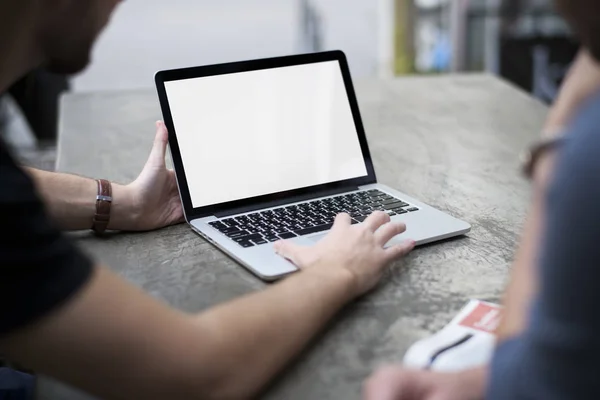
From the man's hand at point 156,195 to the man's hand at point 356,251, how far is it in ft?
0.83

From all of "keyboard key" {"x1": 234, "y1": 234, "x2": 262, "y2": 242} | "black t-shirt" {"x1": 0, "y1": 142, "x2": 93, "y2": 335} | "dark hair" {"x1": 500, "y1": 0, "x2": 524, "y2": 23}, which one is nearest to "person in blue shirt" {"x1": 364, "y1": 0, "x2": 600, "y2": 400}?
"black t-shirt" {"x1": 0, "y1": 142, "x2": 93, "y2": 335}

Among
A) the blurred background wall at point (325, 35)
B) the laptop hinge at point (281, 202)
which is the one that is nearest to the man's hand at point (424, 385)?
the laptop hinge at point (281, 202)

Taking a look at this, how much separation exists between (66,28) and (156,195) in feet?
1.18

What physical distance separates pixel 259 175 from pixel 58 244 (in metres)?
0.52

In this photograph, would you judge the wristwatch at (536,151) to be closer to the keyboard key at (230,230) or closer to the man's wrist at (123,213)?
the keyboard key at (230,230)

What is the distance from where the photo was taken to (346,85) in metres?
1.22

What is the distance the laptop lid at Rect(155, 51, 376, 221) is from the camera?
3.65 feet

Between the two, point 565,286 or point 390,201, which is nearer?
point 565,286

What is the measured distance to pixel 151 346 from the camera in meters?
0.66

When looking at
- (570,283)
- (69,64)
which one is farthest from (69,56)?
(570,283)

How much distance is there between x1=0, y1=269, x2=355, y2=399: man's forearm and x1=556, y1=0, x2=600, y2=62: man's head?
1.26ft

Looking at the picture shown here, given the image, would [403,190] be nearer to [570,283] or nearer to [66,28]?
[66,28]

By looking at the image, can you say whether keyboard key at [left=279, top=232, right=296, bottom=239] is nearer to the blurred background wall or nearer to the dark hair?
Answer: the blurred background wall

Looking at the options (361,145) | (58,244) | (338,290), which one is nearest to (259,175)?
(361,145)
